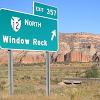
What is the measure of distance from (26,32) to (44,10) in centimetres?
146

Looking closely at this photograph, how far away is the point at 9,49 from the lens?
49.7 feet

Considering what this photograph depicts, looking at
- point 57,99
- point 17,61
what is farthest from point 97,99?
point 17,61

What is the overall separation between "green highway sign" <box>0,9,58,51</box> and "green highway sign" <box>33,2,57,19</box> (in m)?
0.17

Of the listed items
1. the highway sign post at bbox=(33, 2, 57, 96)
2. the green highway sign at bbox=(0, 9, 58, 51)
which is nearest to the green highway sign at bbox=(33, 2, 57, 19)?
the highway sign post at bbox=(33, 2, 57, 96)

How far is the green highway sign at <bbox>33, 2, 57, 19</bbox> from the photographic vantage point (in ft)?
54.8

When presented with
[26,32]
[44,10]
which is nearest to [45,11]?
[44,10]

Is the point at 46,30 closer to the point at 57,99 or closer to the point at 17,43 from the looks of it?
the point at 17,43

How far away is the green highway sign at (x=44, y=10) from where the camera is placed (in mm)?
16711

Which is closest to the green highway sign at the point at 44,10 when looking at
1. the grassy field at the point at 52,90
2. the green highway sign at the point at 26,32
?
the green highway sign at the point at 26,32

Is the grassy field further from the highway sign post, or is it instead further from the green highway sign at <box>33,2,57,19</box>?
the green highway sign at <box>33,2,57,19</box>

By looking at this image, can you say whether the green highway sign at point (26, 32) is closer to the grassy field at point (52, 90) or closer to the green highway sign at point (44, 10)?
the green highway sign at point (44, 10)

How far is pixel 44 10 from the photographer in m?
17.2

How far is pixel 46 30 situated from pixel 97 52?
148619 millimetres

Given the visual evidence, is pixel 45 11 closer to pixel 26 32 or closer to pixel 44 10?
pixel 44 10
